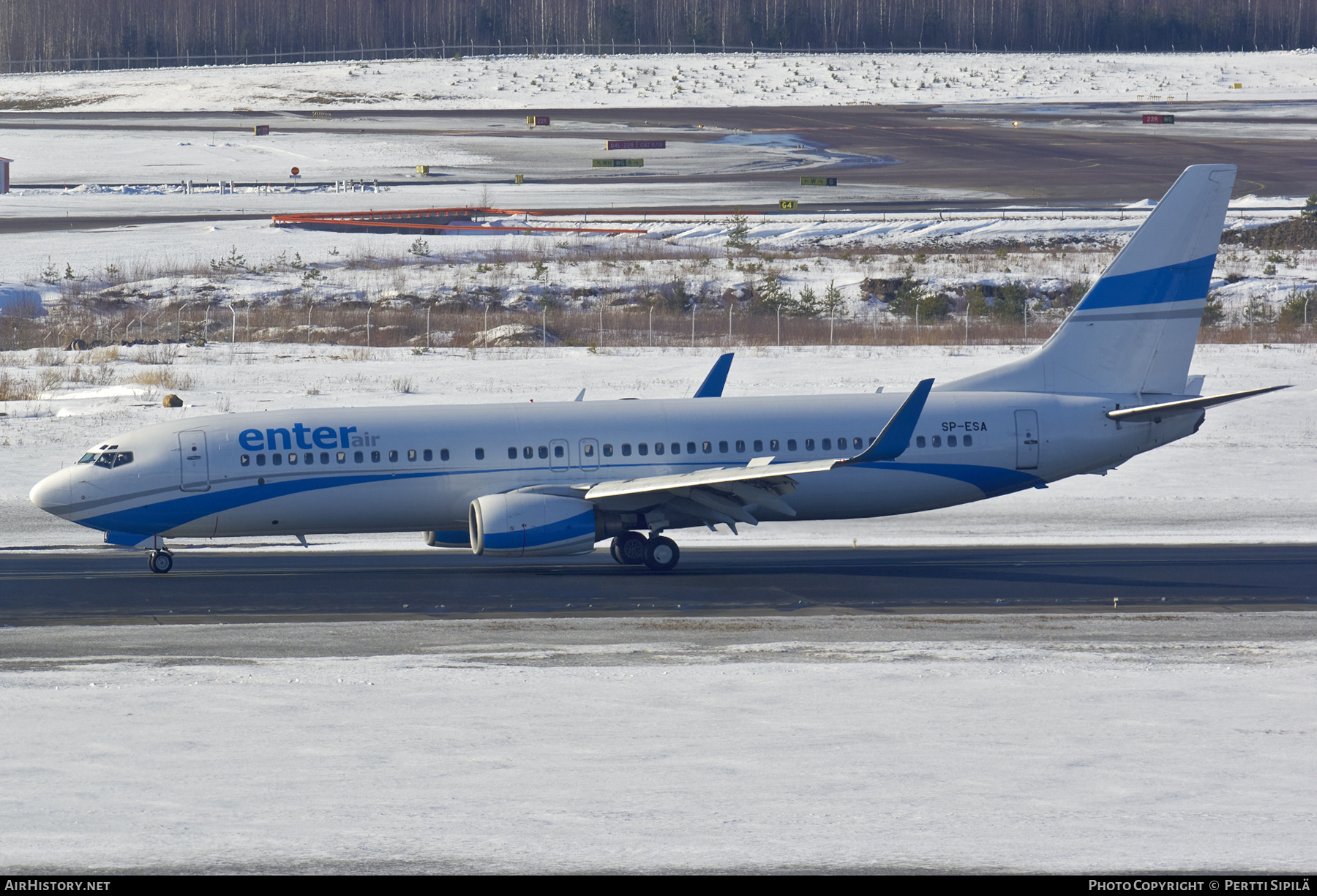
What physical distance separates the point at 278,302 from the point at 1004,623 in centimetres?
5120

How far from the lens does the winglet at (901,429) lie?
2811cm

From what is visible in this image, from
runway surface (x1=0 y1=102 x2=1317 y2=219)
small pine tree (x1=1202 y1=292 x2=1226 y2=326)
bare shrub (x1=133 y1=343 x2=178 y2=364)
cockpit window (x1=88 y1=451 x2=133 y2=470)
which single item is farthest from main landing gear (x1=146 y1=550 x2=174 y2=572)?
runway surface (x1=0 y1=102 x2=1317 y2=219)

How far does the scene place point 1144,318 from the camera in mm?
33562

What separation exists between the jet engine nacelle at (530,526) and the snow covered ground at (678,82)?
406 ft

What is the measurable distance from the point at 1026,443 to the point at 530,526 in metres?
10.8

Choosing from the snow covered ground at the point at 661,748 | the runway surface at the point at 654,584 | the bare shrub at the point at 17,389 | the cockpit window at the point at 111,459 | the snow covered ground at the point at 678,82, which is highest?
the snow covered ground at the point at 678,82

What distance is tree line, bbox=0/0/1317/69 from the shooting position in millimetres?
188125

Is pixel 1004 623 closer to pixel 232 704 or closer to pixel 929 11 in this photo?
pixel 232 704

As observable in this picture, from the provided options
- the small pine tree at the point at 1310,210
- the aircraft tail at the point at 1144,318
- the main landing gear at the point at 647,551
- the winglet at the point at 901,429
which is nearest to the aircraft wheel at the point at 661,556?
the main landing gear at the point at 647,551

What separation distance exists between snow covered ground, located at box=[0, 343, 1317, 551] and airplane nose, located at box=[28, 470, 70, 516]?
4299 millimetres

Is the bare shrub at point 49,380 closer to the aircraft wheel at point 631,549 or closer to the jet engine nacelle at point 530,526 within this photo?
the jet engine nacelle at point 530,526

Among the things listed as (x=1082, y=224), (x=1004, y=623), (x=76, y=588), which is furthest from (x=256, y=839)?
(x=1082, y=224)

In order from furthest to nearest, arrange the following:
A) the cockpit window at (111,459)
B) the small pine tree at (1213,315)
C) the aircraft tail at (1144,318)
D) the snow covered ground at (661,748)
A: the small pine tree at (1213,315) < the aircraft tail at (1144,318) < the cockpit window at (111,459) < the snow covered ground at (661,748)

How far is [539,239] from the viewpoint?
266 feet
